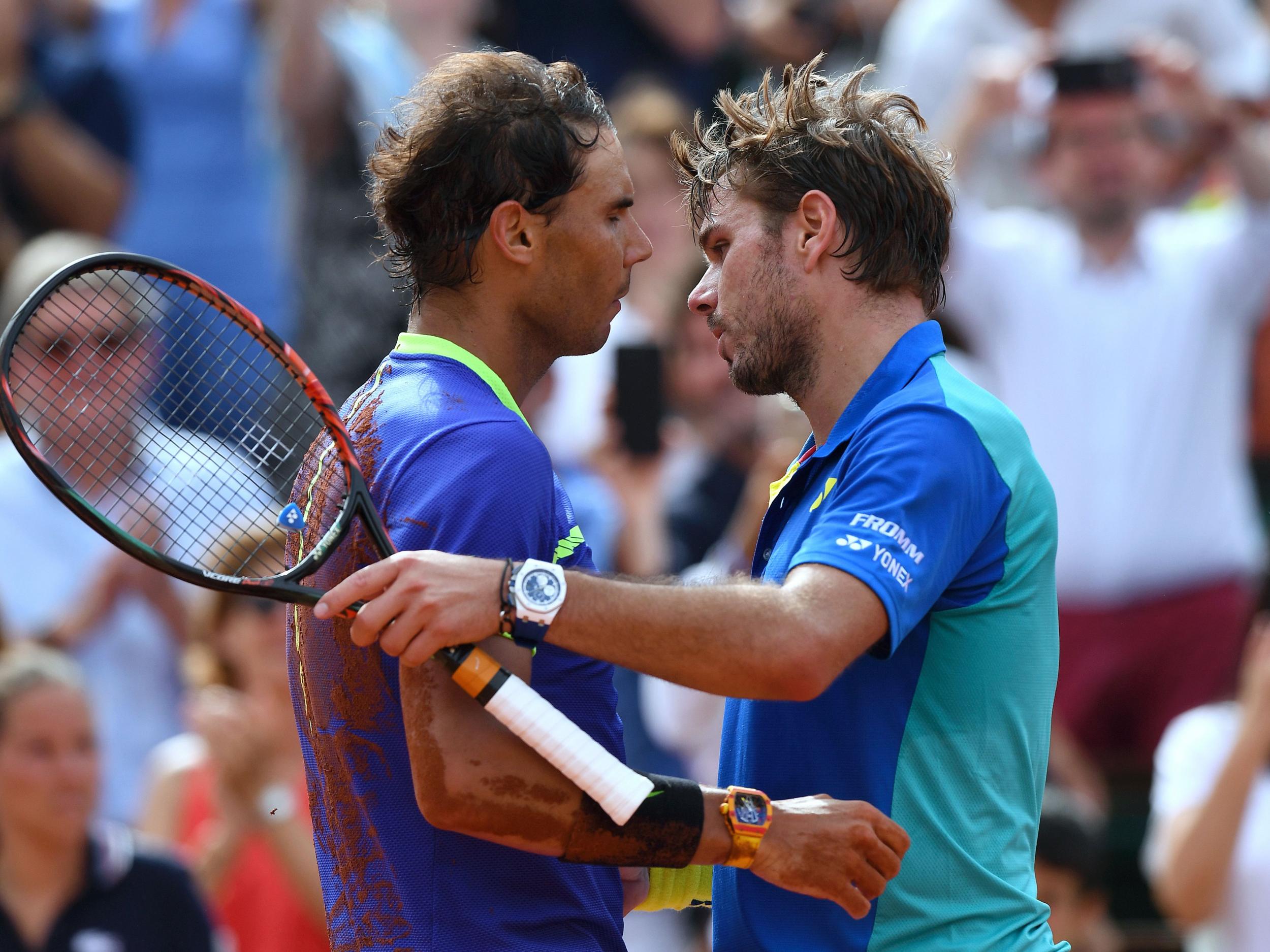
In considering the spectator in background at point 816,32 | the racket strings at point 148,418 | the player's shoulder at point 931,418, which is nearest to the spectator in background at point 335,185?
the racket strings at point 148,418

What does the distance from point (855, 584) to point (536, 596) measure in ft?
1.60

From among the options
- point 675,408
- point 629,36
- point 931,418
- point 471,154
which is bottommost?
point 931,418

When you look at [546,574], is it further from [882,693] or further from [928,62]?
[928,62]

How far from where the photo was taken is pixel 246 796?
214 inches

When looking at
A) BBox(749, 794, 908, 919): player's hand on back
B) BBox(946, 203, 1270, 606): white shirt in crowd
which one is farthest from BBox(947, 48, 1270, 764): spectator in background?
BBox(749, 794, 908, 919): player's hand on back

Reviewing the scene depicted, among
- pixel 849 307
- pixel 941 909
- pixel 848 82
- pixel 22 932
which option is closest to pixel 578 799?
pixel 941 909

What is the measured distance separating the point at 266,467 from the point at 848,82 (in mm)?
2768

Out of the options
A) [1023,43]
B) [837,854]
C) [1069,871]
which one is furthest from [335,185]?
[837,854]

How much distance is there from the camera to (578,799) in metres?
2.73

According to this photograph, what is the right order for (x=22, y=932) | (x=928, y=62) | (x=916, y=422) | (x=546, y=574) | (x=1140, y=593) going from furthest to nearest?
(x=928, y=62)
(x=1140, y=593)
(x=22, y=932)
(x=916, y=422)
(x=546, y=574)

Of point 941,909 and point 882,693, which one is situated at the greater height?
point 882,693

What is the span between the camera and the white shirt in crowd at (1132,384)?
6484mm

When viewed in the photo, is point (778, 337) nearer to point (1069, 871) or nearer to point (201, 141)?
point (1069, 871)

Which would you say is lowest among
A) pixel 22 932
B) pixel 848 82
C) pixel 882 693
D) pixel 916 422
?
pixel 22 932
